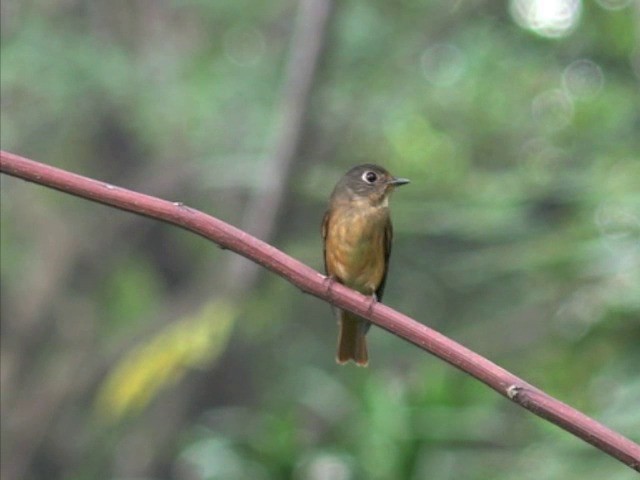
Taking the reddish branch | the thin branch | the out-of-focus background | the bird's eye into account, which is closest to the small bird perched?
the bird's eye

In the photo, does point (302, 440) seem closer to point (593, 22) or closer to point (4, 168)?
point (593, 22)

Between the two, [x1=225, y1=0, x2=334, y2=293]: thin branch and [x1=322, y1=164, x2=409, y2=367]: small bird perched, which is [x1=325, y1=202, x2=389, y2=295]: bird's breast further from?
[x1=225, y1=0, x2=334, y2=293]: thin branch

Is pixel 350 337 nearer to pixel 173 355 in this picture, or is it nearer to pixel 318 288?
pixel 318 288

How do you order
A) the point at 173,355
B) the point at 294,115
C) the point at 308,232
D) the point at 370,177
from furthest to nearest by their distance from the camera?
the point at 308,232, the point at 294,115, the point at 173,355, the point at 370,177

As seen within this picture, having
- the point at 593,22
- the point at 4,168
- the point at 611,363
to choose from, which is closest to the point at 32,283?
the point at 593,22

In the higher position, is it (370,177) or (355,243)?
(370,177)

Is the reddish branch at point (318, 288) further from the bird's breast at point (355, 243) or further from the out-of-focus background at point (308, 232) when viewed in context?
the out-of-focus background at point (308, 232)

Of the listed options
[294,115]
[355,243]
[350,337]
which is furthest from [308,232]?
[355,243]
